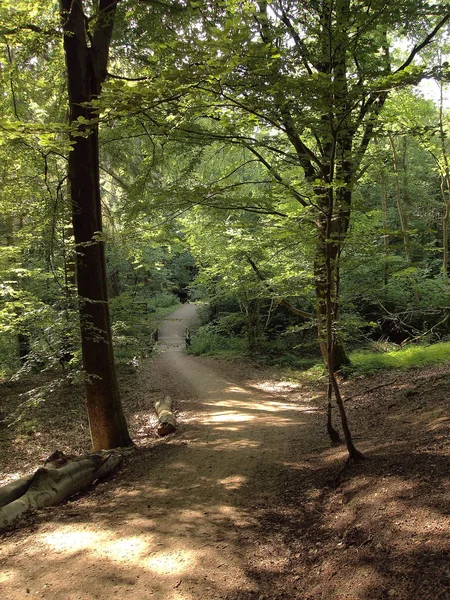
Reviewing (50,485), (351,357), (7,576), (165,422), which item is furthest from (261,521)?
(351,357)

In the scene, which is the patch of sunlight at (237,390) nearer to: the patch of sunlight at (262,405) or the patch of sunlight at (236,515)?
the patch of sunlight at (262,405)

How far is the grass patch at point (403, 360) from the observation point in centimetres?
1048

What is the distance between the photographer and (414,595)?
218 cm

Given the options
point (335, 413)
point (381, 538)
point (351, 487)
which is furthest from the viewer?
point (335, 413)

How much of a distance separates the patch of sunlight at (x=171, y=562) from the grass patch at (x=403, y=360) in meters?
8.70

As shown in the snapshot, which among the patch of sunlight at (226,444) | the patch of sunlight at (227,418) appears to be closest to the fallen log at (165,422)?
the patch of sunlight at (227,418)

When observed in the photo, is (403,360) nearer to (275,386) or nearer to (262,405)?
(275,386)

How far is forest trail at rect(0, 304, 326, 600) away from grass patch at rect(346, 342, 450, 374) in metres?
4.20

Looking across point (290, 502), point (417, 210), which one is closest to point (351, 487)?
point (290, 502)

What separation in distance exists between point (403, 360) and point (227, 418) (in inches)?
220

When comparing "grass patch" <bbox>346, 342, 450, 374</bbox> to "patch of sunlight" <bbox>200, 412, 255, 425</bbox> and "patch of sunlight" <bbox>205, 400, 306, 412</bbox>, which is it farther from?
"patch of sunlight" <bbox>200, 412, 255, 425</bbox>

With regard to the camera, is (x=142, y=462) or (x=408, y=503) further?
(x=142, y=462)

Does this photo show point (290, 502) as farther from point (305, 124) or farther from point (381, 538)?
point (305, 124)

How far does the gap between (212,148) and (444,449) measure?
10135 millimetres
